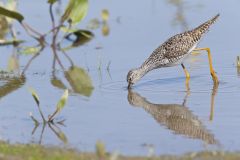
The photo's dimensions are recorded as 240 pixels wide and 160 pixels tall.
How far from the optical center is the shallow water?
8.55 meters

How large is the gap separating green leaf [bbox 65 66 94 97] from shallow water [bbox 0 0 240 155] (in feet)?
0.30

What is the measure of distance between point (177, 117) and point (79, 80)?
283 cm

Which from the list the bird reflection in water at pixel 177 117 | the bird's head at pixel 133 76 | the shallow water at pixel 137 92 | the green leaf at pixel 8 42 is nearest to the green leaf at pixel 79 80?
the shallow water at pixel 137 92

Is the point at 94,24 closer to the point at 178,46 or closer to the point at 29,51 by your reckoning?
the point at 29,51

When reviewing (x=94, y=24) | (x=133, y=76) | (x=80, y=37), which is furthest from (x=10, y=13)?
(x=133, y=76)

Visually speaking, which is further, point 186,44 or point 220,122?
point 186,44

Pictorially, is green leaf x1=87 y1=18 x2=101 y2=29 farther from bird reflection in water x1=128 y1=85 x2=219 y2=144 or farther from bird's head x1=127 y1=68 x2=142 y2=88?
bird reflection in water x1=128 y1=85 x2=219 y2=144

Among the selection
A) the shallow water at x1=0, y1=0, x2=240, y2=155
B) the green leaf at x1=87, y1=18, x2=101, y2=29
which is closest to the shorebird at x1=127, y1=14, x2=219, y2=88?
the shallow water at x1=0, y1=0, x2=240, y2=155

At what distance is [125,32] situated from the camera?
15.1 meters

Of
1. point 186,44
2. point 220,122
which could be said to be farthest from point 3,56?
point 220,122

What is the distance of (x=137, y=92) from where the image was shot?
11.1m

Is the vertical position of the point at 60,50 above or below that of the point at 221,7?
below

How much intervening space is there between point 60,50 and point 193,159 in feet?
23.6

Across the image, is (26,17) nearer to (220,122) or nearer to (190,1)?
(190,1)
